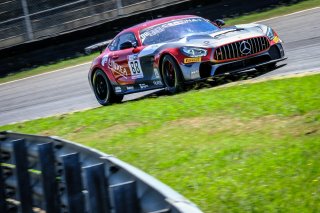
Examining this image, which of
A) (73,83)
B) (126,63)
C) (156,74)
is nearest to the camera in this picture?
(156,74)

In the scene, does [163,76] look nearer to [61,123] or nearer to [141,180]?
[61,123]

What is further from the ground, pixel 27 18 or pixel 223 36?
pixel 27 18

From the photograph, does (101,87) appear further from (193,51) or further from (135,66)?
(193,51)

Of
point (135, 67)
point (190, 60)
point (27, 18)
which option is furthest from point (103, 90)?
point (27, 18)

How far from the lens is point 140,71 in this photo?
14.1m

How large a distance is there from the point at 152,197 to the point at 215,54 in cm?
854

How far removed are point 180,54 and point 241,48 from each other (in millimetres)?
1026

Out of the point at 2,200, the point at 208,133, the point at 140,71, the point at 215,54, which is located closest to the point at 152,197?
the point at 2,200

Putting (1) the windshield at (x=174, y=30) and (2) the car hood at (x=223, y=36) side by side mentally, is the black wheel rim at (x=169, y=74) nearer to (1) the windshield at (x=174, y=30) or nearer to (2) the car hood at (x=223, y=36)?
(2) the car hood at (x=223, y=36)

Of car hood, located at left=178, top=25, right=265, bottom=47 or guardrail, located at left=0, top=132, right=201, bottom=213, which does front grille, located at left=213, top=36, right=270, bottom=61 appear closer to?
car hood, located at left=178, top=25, right=265, bottom=47

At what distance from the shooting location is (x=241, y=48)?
43.0 feet

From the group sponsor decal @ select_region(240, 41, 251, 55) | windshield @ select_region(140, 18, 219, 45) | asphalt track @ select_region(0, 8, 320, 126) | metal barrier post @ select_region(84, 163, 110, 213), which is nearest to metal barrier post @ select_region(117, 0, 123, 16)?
asphalt track @ select_region(0, 8, 320, 126)

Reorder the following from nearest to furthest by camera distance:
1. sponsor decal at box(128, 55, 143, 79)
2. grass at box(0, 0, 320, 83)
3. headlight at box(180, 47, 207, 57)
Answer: headlight at box(180, 47, 207, 57) < sponsor decal at box(128, 55, 143, 79) < grass at box(0, 0, 320, 83)

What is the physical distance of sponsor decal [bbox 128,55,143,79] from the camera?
557 inches
